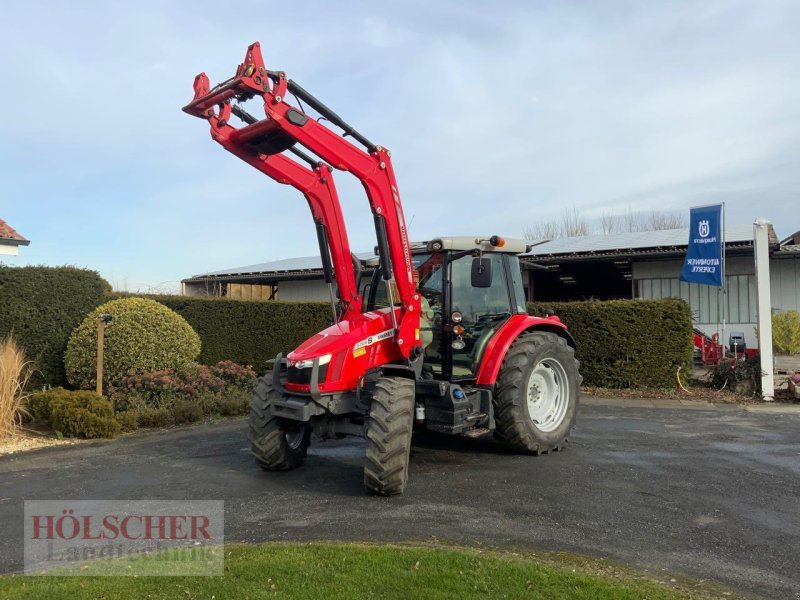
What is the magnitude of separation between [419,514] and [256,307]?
9.88 meters

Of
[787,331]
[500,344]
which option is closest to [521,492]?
[500,344]

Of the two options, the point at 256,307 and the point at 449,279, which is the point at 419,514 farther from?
the point at 256,307

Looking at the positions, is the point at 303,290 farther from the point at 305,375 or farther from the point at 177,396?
the point at 305,375

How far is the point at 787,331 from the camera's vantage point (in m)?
16.2

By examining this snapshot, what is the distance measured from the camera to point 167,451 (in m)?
7.14

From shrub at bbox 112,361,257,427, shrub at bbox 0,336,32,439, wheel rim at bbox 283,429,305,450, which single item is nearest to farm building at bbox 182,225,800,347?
shrub at bbox 112,361,257,427

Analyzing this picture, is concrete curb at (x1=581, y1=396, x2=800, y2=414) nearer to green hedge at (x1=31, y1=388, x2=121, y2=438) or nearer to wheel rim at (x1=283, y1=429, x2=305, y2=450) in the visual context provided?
wheel rim at (x1=283, y1=429, x2=305, y2=450)

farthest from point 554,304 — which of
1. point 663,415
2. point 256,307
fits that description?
point 256,307

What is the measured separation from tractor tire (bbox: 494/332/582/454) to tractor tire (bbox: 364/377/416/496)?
55.1 inches

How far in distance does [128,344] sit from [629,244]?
13.0 m

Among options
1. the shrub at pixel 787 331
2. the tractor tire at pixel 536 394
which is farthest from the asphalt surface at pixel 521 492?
the shrub at pixel 787 331

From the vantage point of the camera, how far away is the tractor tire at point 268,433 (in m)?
5.69

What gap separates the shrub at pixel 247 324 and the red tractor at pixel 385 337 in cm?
731

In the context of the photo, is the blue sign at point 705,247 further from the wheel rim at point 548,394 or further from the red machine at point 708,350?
the wheel rim at point 548,394
